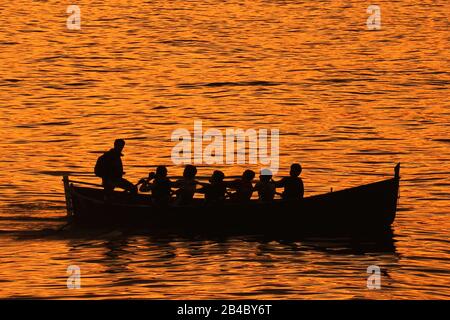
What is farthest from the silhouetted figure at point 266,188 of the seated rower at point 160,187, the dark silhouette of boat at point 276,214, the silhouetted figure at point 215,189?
the seated rower at point 160,187

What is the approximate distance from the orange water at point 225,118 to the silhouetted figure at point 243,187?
1.13 metres

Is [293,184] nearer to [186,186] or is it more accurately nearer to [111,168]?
[186,186]

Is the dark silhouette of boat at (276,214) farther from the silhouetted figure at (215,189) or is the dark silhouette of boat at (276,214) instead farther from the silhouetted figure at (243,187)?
the silhouetted figure at (243,187)

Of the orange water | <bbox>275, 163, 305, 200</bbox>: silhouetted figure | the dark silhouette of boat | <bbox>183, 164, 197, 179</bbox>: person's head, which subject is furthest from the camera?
<bbox>183, 164, 197, 179</bbox>: person's head

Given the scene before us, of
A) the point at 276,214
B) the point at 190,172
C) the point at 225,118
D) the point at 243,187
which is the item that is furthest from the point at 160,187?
the point at 225,118

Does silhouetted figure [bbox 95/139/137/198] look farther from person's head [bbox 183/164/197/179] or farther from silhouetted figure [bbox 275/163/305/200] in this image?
silhouetted figure [bbox 275/163/305/200]

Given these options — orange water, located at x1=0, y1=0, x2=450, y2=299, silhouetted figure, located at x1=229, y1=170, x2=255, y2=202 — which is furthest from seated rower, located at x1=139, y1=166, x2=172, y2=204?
silhouetted figure, located at x1=229, y1=170, x2=255, y2=202

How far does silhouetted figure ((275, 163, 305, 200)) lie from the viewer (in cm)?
2881

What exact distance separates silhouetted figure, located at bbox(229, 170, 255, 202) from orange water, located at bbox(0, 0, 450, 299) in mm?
1126

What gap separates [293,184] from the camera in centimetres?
2894

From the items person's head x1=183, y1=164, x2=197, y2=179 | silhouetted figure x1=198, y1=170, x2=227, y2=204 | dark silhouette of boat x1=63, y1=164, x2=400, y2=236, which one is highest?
person's head x1=183, y1=164, x2=197, y2=179

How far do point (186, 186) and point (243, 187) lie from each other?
4.28ft

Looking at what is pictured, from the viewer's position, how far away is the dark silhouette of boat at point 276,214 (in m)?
28.6
